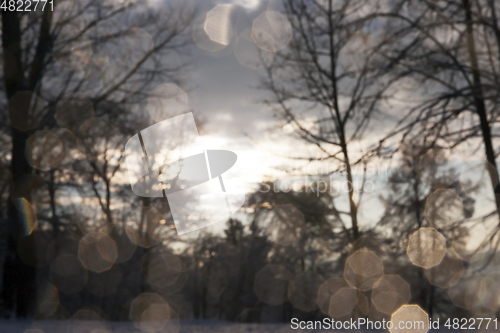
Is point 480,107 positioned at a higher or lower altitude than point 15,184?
higher

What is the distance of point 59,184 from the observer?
44.3 ft

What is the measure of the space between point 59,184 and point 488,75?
12.8 meters

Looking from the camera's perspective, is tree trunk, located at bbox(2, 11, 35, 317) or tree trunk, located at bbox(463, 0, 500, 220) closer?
tree trunk, located at bbox(463, 0, 500, 220)

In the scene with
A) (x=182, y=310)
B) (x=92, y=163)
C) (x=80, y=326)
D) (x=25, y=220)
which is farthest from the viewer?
(x=182, y=310)

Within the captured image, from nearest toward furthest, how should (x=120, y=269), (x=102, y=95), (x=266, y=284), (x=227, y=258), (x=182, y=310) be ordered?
1. (x=102, y=95)
2. (x=120, y=269)
3. (x=227, y=258)
4. (x=266, y=284)
5. (x=182, y=310)

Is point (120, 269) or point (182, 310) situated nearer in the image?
point (120, 269)

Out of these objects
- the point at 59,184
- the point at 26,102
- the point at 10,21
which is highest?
the point at 10,21

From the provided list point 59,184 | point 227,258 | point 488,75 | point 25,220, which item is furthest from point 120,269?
point 488,75

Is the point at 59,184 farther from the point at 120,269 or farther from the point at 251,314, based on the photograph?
the point at 251,314

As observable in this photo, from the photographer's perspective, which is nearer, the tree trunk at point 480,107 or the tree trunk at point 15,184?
the tree trunk at point 480,107

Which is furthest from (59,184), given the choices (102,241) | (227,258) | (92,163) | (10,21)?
(227,258)

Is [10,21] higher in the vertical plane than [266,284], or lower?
higher

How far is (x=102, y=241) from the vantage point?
17297 mm

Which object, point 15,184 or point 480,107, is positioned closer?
point 480,107
